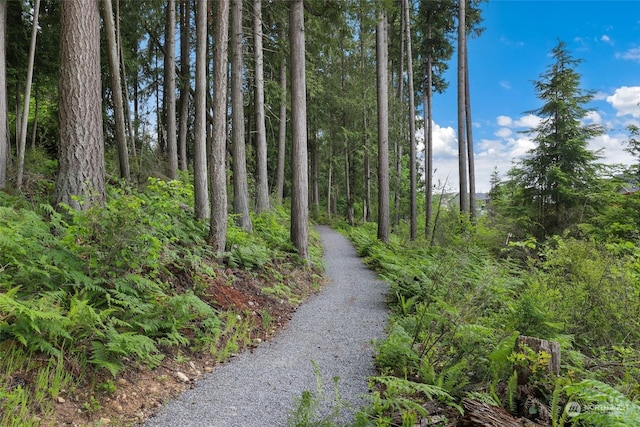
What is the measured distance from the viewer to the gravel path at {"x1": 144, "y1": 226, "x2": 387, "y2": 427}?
296cm

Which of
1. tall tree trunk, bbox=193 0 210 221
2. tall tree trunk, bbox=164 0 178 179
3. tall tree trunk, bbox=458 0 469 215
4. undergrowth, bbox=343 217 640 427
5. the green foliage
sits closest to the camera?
the green foliage

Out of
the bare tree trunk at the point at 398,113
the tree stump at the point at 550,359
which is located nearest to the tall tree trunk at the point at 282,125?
the bare tree trunk at the point at 398,113

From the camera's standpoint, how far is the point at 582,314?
16.2 feet

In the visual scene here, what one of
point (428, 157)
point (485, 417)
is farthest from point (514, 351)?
point (428, 157)

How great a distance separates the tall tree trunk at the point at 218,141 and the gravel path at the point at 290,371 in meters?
2.26

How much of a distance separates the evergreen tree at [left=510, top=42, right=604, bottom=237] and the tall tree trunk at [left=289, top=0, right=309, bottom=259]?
9.46 m

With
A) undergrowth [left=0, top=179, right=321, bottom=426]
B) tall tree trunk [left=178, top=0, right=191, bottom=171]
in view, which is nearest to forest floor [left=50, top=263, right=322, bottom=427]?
undergrowth [left=0, top=179, right=321, bottom=426]

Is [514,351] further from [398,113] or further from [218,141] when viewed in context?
[398,113]

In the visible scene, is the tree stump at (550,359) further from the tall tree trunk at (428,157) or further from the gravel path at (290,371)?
the tall tree trunk at (428,157)

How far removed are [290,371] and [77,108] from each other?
4561 mm

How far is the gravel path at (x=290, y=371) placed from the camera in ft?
9.73

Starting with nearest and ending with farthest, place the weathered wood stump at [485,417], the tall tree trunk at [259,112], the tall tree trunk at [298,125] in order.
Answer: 1. the weathered wood stump at [485,417]
2. the tall tree trunk at [298,125]
3. the tall tree trunk at [259,112]

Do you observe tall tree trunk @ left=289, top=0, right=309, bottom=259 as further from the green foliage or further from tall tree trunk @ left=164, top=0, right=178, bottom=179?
the green foliage

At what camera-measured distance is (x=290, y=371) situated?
12.7 feet
